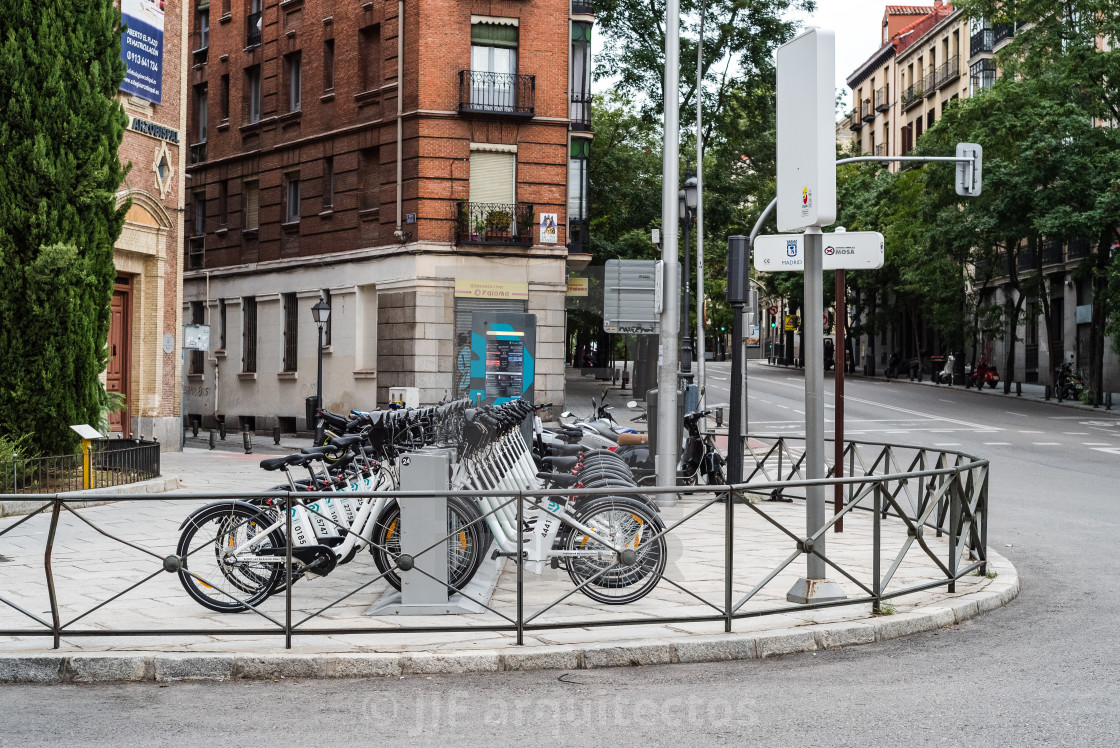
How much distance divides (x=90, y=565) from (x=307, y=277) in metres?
26.3

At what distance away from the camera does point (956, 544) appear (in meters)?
8.50

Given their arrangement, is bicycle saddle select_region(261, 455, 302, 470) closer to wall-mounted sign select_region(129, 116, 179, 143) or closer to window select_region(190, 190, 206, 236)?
wall-mounted sign select_region(129, 116, 179, 143)

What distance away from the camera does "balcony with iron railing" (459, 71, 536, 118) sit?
30.2 meters

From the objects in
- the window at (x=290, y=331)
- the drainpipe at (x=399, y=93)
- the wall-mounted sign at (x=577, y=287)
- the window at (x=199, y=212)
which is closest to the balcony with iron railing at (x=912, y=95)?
the wall-mounted sign at (x=577, y=287)

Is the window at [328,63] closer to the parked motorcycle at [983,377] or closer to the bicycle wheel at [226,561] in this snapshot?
the bicycle wheel at [226,561]

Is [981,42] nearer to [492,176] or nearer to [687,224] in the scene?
[687,224]

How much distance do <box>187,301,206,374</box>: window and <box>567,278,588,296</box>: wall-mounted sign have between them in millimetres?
11736

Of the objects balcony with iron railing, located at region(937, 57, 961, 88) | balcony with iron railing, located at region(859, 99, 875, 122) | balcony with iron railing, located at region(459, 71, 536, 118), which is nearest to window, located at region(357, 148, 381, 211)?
balcony with iron railing, located at region(459, 71, 536, 118)

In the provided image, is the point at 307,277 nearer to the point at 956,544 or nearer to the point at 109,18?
the point at 109,18

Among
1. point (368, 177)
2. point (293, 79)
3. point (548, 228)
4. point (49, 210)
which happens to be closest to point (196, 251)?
point (293, 79)

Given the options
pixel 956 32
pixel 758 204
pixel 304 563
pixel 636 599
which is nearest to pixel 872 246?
pixel 636 599

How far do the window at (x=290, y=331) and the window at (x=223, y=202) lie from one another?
167 inches

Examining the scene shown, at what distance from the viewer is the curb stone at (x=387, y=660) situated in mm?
6289

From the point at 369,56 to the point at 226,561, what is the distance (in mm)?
26263
